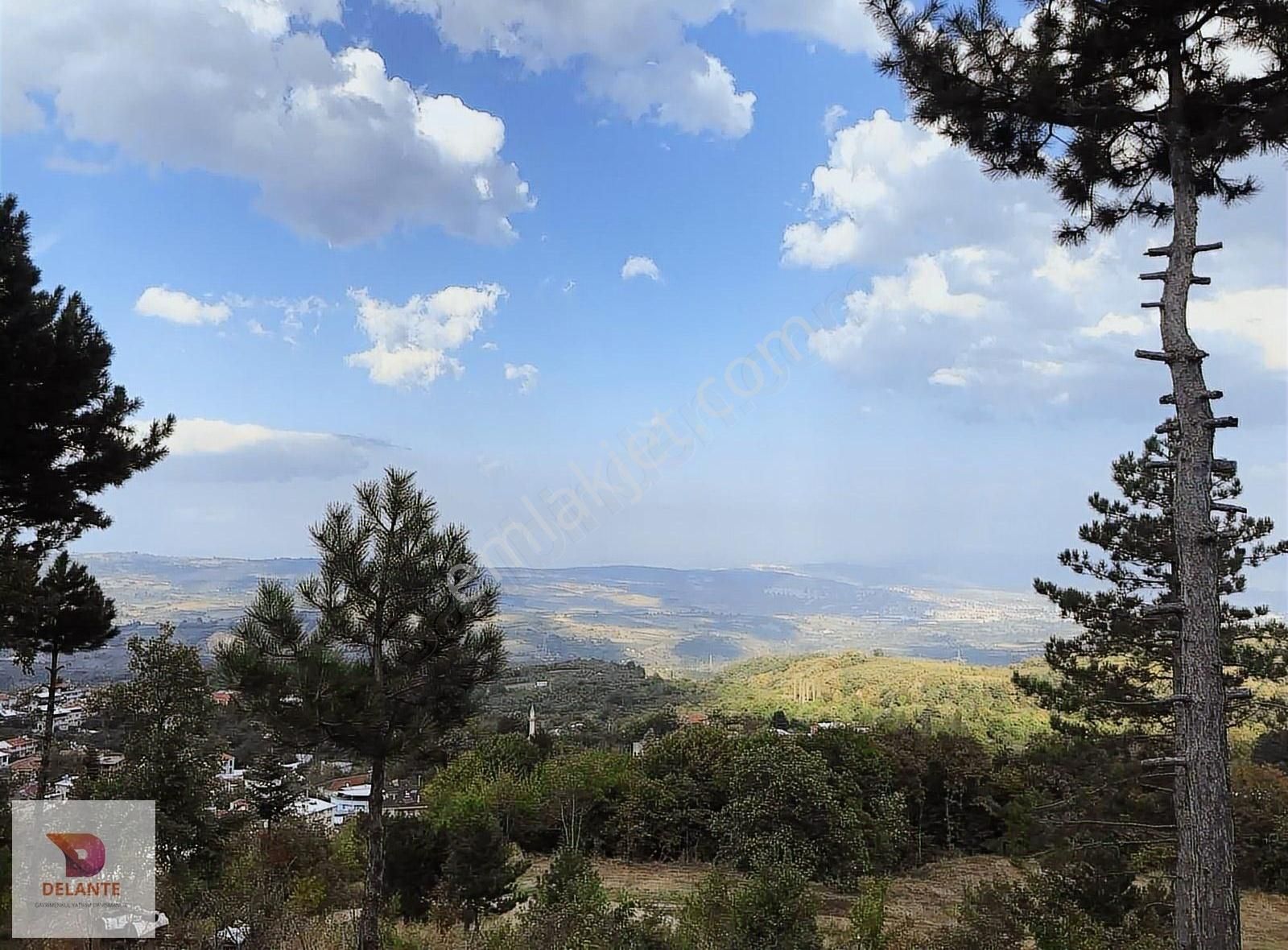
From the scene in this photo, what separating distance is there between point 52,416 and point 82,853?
3.76 m

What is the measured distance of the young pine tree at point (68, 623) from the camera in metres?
9.09

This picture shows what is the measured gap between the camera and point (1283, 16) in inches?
159

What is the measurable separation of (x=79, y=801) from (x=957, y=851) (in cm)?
1556

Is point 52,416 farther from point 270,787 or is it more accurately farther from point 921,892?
point 921,892

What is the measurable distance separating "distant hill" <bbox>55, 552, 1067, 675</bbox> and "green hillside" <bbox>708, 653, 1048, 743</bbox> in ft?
15.2

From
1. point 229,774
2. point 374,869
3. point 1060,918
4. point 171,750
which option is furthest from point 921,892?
point 171,750

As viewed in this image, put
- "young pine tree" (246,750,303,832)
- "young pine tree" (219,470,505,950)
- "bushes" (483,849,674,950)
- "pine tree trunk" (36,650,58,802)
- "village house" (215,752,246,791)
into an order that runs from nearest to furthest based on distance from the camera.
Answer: "bushes" (483,849,674,950) → "young pine tree" (219,470,505,950) → "village house" (215,752,246,791) → "pine tree trunk" (36,650,58,802) → "young pine tree" (246,750,303,832)

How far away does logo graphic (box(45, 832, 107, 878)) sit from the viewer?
614 centimetres

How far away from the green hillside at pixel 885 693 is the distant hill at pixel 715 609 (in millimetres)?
4624

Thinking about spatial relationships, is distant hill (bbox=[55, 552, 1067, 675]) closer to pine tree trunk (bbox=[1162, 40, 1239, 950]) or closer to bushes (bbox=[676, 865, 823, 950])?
bushes (bbox=[676, 865, 823, 950])

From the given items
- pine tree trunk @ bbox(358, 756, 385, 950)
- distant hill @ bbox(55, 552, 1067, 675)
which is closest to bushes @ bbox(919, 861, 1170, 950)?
pine tree trunk @ bbox(358, 756, 385, 950)

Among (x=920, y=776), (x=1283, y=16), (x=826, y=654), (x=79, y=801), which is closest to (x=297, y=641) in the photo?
(x=79, y=801)

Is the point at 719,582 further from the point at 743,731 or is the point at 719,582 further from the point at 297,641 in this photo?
the point at 297,641

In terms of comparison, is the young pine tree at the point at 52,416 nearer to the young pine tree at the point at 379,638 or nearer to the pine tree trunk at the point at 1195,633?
the young pine tree at the point at 379,638
